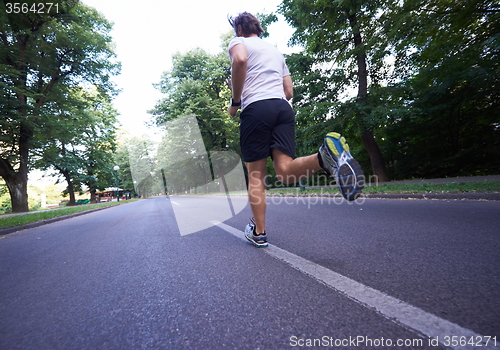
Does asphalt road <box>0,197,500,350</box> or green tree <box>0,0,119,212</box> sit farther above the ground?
green tree <box>0,0,119,212</box>

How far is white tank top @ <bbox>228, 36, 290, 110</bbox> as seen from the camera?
2433mm

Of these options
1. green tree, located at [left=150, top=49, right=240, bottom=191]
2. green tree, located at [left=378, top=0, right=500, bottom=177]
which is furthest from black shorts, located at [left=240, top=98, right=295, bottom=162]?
green tree, located at [left=150, top=49, right=240, bottom=191]

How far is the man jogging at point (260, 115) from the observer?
2252 mm

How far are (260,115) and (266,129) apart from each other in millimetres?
141

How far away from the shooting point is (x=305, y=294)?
1446 mm

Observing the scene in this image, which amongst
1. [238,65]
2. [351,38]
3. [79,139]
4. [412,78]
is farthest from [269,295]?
[79,139]

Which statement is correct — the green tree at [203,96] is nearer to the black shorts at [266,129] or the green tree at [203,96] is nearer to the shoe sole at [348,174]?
the black shorts at [266,129]

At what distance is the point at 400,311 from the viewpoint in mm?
1183

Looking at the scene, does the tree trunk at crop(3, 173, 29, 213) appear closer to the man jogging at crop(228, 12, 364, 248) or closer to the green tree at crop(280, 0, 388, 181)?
the green tree at crop(280, 0, 388, 181)

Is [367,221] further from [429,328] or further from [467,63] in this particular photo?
[467,63]

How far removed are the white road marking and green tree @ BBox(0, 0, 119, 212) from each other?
43.5 feet

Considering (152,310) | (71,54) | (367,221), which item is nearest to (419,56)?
(367,221)

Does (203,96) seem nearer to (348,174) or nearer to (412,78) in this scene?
(412,78)

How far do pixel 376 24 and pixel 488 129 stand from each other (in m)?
7.02
